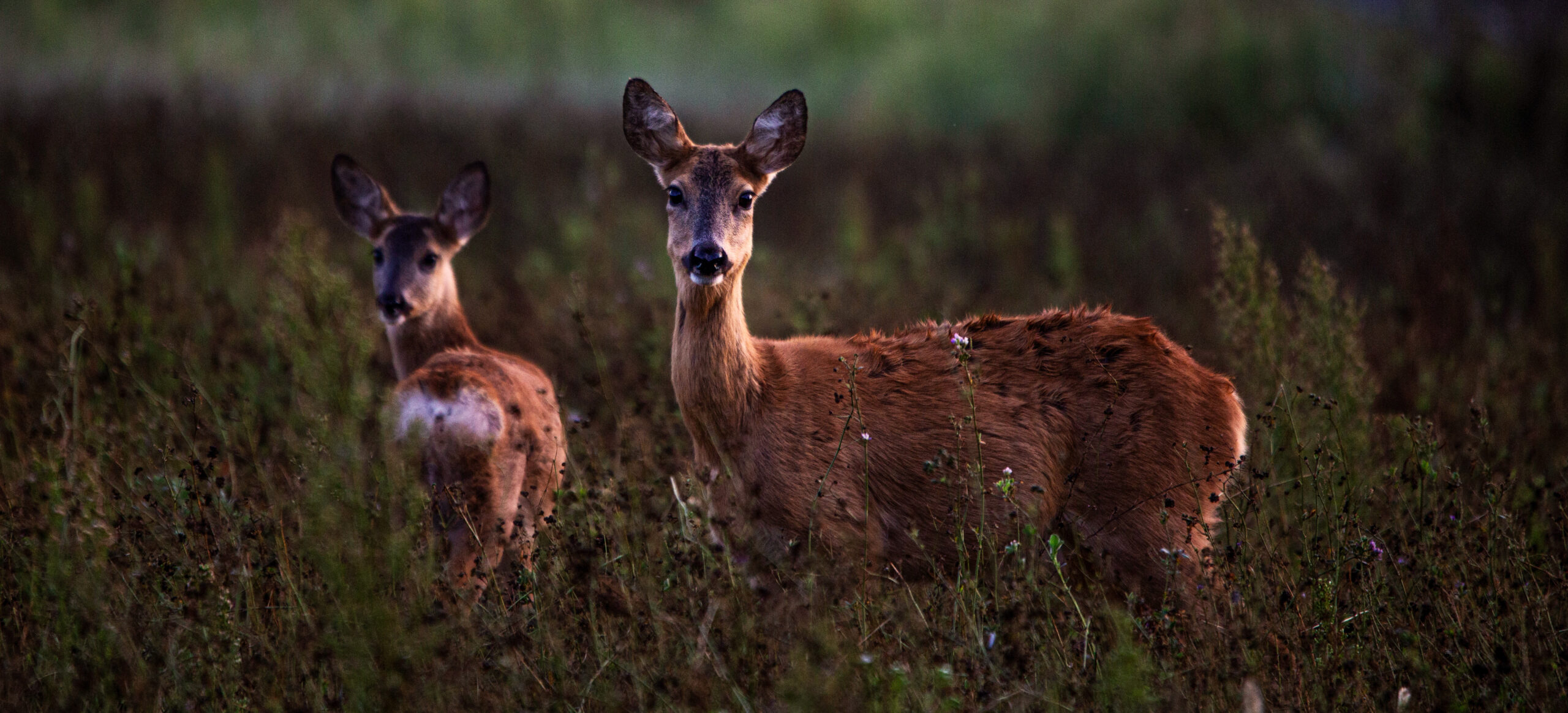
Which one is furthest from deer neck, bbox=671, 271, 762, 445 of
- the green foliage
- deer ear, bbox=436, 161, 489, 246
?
the green foliage

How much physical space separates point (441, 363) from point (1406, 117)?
1041cm

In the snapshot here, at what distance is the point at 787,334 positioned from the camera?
23.8ft

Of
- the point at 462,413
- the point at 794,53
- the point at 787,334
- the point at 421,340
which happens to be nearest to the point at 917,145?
the point at 794,53

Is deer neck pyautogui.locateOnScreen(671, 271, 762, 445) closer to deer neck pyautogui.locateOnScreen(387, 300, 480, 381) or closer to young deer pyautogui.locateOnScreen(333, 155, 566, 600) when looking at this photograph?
young deer pyautogui.locateOnScreen(333, 155, 566, 600)

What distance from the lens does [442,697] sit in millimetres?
2908

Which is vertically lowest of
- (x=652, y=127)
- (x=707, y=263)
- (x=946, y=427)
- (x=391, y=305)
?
(x=946, y=427)

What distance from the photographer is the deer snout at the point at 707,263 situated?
417 cm

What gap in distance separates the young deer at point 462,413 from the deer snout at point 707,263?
0.81 meters

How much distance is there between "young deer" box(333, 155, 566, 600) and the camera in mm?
4551

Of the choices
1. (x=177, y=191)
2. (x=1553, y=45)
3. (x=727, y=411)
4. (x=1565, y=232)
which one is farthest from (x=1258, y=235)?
(x=177, y=191)

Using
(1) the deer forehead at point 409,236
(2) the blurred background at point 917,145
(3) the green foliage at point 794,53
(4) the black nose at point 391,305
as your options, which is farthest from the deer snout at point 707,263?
(3) the green foliage at point 794,53

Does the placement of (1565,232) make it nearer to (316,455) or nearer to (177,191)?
(316,455)

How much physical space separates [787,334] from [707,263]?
3.07m

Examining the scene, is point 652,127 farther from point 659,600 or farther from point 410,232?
point 659,600
